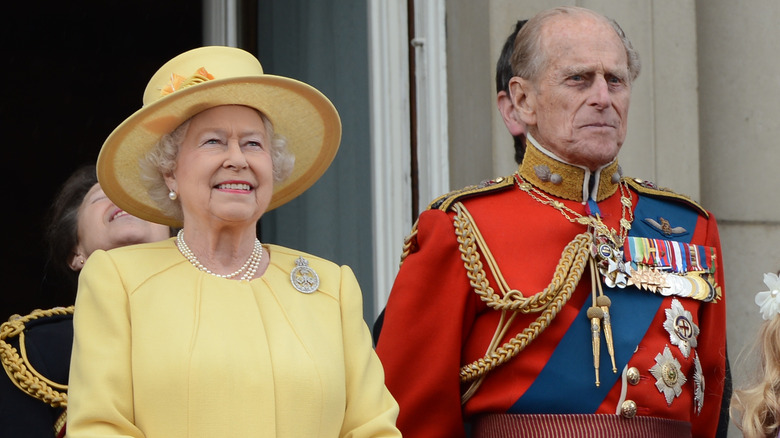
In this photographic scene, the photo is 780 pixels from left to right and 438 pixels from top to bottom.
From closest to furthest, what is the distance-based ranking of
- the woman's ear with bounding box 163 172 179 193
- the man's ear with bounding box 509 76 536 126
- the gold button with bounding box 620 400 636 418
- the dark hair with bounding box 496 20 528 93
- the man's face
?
the woman's ear with bounding box 163 172 179 193
the gold button with bounding box 620 400 636 418
the man's face
the man's ear with bounding box 509 76 536 126
the dark hair with bounding box 496 20 528 93

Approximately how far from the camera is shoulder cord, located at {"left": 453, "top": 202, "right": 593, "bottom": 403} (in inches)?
136

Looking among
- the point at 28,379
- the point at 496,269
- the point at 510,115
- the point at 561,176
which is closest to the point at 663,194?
the point at 561,176

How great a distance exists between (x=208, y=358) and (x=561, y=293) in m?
1.08

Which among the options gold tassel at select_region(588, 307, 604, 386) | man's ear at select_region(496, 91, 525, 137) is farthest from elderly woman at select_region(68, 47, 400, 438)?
man's ear at select_region(496, 91, 525, 137)

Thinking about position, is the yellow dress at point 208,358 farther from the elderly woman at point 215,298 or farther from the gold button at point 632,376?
the gold button at point 632,376

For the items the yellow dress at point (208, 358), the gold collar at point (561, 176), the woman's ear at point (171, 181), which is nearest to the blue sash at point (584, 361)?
the gold collar at point (561, 176)

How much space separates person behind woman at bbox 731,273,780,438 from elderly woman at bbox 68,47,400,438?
809 mm

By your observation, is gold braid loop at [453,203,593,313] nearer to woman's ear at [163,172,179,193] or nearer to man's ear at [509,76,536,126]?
man's ear at [509,76,536,126]

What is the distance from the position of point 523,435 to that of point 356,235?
1.78m

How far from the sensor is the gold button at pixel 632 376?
3461 millimetres

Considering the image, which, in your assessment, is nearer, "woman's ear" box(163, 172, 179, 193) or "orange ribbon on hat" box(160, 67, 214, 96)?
"orange ribbon on hat" box(160, 67, 214, 96)

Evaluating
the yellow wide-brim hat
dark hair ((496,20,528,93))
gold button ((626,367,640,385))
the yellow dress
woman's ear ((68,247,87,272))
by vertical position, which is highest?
dark hair ((496,20,528,93))

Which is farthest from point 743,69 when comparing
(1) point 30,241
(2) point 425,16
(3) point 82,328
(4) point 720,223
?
(1) point 30,241

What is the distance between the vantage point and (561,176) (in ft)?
12.0
